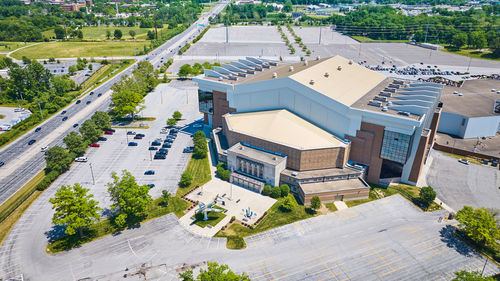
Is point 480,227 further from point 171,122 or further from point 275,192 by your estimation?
point 171,122

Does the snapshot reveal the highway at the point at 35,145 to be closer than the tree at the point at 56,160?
Yes

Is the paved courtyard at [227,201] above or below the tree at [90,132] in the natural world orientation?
below

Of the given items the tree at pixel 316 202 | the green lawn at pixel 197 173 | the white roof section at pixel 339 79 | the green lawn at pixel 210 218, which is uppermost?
the white roof section at pixel 339 79

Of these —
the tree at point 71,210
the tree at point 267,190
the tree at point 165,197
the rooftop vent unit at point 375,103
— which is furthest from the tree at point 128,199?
the rooftop vent unit at point 375,103

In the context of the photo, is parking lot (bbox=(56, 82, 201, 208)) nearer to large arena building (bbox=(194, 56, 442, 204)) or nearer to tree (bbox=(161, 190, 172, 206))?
tree (bbox=(161, 190, 172, 206))

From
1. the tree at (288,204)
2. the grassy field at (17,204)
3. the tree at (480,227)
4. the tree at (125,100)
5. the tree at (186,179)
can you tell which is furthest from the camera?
the tree at (125,100)

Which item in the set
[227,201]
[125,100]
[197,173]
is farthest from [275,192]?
[125,100]

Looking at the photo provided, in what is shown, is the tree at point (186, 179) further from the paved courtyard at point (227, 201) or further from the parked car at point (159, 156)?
the parked car at point (159, 156)
